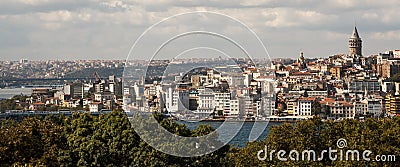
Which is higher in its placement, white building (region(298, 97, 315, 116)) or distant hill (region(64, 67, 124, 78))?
distant hill (region(64, 67, 124, 78))

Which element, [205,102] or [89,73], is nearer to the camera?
[205,102]

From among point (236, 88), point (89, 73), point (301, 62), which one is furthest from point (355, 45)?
point (236, 88)

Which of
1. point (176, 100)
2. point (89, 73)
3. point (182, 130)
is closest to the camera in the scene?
point (182, 130)

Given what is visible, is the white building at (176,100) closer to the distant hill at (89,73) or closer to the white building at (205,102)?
the white building at (205,102)

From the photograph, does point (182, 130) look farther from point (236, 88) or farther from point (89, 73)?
point (89, 73)

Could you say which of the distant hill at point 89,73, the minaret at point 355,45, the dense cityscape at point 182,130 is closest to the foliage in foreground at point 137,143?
the dense cityscape at point 182,130

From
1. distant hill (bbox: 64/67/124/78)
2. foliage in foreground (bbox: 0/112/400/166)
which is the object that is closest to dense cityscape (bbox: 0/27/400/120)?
distant hill (bbox: 64/67/124/78)

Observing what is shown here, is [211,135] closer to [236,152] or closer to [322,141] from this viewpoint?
[236,152]

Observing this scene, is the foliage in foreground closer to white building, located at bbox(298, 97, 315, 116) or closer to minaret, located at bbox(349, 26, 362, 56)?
white building, located at bbox(298, 97, 315, 116)

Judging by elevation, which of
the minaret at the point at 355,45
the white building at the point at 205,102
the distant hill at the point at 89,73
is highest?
the minaret at the point at 355,45
